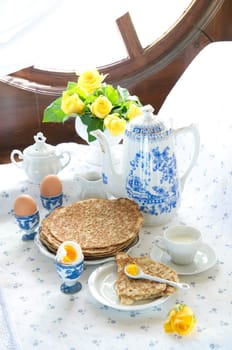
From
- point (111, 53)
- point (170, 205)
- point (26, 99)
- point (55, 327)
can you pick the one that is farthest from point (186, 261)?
point (111, 53)

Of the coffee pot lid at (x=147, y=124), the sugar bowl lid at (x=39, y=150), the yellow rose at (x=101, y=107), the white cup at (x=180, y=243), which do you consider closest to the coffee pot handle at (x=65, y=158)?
the sugar bowl lid at (x=39, y=150)

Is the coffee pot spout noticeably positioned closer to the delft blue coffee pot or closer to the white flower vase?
the delft blue coffee pot

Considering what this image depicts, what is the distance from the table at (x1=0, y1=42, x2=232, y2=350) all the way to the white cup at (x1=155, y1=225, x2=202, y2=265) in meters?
0.04

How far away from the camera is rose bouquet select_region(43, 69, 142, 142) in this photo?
1.21 metres

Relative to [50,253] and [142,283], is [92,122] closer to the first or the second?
[50,253]

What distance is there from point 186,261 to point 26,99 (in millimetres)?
882

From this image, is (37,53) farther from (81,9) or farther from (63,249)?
(63,249)

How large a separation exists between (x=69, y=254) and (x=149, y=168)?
10.6 inches

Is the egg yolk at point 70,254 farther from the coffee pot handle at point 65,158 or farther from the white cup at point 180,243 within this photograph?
the coffee pot handle at point 65,158

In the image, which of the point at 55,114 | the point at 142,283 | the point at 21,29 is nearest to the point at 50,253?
the point at 142,283

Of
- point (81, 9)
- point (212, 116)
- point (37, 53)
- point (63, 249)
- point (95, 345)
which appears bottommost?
point (95, 345)

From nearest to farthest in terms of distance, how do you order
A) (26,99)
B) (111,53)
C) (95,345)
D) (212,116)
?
(95,345), (212,116), (26,99), (111,53)

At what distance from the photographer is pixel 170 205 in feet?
3.74

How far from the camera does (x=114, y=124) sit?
1172 millimetres
